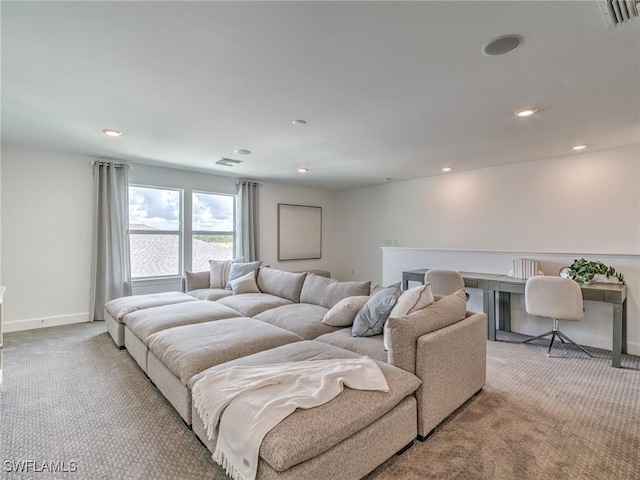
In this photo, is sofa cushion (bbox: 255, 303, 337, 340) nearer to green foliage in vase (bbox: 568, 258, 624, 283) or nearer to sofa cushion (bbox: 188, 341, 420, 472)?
sofa cushion (bbox: 188, 341, 420, 472)

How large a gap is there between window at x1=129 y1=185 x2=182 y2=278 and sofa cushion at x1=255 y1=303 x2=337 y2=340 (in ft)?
9.07

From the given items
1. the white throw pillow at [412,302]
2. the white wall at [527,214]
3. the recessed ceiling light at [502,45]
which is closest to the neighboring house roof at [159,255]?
the white wall at [527,214]

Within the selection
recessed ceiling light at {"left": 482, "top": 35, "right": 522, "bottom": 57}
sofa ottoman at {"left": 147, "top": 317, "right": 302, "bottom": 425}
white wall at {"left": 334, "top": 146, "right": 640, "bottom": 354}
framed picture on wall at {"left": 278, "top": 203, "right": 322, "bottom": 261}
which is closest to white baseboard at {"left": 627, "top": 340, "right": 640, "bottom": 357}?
white wall at {"left": 334, "top": 146, "right": 640, "bottom": 354}

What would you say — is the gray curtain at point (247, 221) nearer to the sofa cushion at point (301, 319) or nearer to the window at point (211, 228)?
the window at point (211, 228)

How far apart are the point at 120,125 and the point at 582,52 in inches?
150

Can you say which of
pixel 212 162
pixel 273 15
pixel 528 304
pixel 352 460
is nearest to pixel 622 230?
pixel 528 304

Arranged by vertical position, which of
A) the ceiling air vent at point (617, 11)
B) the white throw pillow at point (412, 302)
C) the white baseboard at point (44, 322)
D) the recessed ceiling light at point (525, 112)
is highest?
the recessed ceiling light at point (525, 112)

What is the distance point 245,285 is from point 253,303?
798mm

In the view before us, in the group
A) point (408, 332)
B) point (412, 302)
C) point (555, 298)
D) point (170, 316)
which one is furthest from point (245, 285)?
point (555, 298)

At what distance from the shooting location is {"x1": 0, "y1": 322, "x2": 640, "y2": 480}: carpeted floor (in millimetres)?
1701

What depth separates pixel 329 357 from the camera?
2.09 metres

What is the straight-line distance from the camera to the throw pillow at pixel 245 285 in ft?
14.4

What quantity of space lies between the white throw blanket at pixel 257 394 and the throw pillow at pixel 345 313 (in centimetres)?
88

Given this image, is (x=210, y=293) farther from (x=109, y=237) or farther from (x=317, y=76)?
(x=317, y=76)
